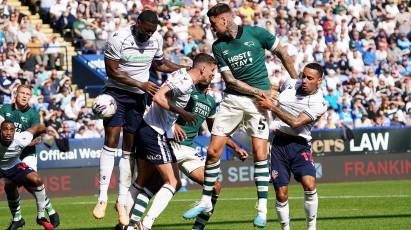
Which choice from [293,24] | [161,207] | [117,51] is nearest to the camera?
[161,207]

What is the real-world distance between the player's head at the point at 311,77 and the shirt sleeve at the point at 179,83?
173cm

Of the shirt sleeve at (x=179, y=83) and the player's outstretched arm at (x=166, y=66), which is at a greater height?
the shirt sleeve at (x=179, y=83)

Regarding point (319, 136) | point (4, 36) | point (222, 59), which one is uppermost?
point (222, 59)

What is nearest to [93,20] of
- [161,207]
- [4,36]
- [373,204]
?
[4,36]

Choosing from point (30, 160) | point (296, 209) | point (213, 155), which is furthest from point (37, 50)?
point (213, 155)

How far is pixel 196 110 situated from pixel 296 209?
596cm

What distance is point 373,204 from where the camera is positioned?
2298cm

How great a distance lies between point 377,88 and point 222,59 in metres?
21.1

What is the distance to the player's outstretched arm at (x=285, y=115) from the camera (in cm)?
1588

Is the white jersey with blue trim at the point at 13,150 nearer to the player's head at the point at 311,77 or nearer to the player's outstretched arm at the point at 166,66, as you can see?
the player's outstretched arm at the point at 166,66

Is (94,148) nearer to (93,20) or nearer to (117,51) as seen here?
(93,20)

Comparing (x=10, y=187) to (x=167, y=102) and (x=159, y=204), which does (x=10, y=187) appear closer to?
(x=159, y=204)

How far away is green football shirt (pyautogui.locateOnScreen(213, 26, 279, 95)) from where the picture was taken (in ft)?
54.2

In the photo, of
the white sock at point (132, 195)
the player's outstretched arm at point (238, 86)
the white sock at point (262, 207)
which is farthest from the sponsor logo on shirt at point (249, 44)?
the white sock at point (132, 195)
